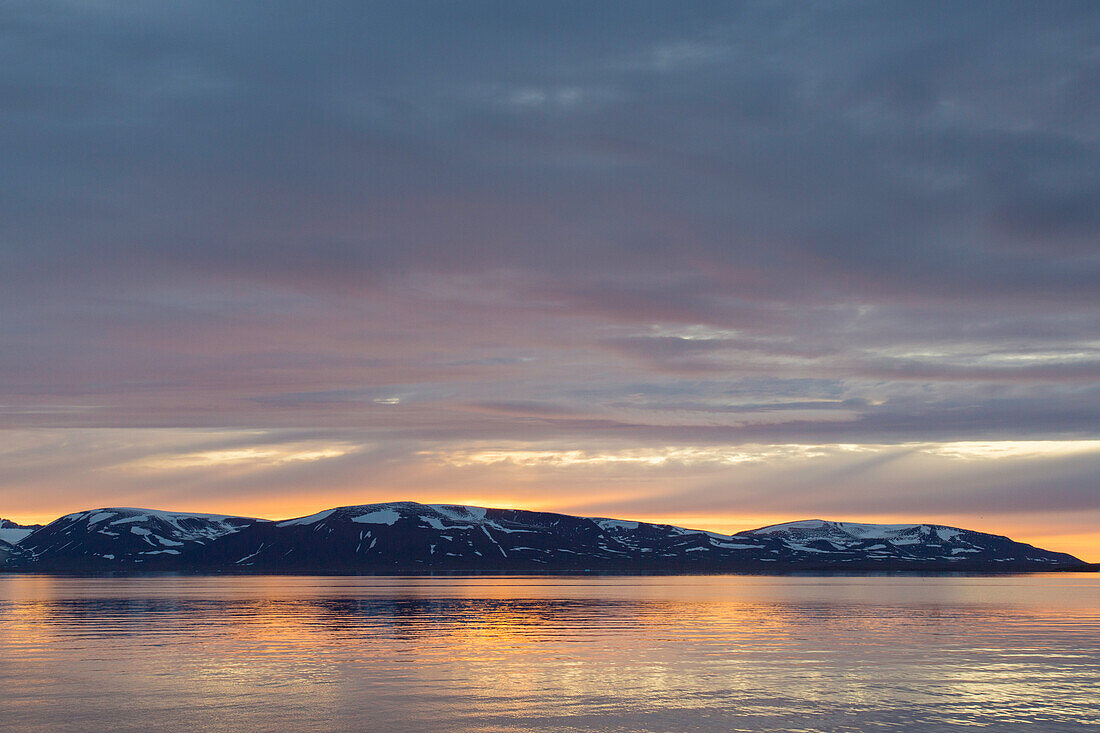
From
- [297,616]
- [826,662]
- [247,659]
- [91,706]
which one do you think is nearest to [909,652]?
[826,662]

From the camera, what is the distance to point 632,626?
68375mm

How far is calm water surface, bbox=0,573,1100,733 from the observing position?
99.8 ft

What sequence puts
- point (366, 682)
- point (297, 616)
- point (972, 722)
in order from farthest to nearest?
point (297, 616)
point (366, 682)
point (972, 722)

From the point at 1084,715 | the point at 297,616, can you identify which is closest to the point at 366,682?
the point at 1084,715

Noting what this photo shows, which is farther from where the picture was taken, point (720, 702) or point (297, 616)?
point (297, 616)

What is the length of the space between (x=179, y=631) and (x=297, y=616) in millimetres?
17599

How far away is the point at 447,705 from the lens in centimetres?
3291

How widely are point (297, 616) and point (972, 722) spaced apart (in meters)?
59.4

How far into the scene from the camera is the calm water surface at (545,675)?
3042cm

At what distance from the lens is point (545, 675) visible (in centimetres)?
4025

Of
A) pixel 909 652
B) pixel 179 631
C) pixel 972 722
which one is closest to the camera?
pixel 972 722

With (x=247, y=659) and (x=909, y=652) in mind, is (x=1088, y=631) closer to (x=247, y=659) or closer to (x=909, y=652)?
(x=909, y=652)

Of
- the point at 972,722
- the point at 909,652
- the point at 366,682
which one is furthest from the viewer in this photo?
the point at 909,652

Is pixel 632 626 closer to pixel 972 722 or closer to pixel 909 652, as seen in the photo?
pixel 909 652
